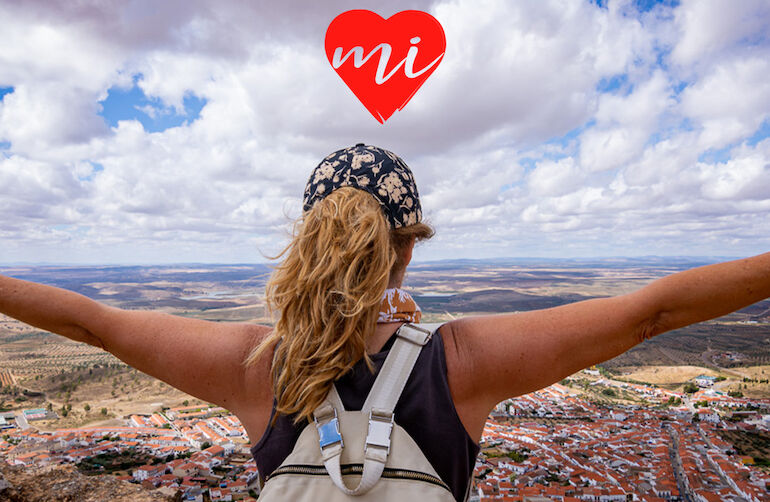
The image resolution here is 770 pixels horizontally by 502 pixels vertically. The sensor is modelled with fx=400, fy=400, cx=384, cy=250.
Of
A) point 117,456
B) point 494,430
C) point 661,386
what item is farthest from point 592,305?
point 661,386

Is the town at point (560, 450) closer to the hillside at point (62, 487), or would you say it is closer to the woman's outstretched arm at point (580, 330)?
the hillside at point (62, 487)

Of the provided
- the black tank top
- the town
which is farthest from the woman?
the town

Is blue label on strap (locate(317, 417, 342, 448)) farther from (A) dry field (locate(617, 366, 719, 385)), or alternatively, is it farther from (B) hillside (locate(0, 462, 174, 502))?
(A) dry field (locate(617, 366, 719, 385))

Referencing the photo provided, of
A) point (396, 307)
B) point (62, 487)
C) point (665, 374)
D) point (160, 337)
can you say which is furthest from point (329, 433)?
point (665, 374)

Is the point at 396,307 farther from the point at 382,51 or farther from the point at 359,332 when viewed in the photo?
the point at 382,51

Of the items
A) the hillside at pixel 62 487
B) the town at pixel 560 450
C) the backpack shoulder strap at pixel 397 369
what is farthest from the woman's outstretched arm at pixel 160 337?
the town at pixel 560 450

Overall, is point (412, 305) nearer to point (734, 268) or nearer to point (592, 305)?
point (592, 305)
